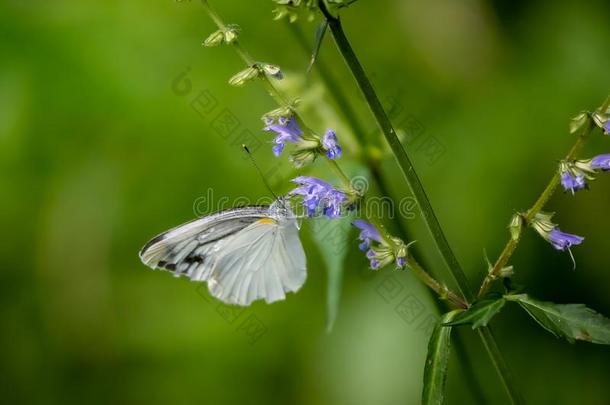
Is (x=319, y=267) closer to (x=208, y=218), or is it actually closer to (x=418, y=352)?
(x=418, y=352)

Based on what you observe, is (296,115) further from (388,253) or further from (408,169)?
(388,253)

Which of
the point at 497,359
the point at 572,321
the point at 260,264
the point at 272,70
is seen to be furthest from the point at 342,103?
the point at 572,321

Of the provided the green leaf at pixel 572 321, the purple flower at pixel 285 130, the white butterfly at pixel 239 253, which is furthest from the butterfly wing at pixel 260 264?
the green leaf at pixel 572 321

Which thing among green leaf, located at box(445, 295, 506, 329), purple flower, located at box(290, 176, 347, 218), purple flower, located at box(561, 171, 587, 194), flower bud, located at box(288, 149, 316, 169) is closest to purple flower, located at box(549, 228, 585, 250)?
purple flower, located at box(561, 171, 587, 194)

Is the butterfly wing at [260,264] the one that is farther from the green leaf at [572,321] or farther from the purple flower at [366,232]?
the green leaf at [572,321]

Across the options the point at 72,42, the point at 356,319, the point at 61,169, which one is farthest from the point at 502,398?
the point at 72,42
